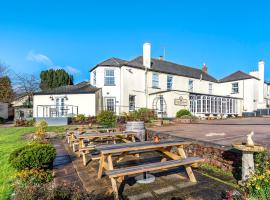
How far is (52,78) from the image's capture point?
112ft

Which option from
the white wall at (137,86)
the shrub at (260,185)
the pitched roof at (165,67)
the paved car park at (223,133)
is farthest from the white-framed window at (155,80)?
the shrub at (260,185)

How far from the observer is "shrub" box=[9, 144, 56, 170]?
4.07m

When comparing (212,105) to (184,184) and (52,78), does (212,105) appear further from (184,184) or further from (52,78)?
(52,78)

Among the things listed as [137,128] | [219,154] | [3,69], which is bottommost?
[219,154]

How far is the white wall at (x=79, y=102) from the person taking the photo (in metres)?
19.3

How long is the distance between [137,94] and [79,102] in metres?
6.49

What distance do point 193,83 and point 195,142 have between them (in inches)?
870

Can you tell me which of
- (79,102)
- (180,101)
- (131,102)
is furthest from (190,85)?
(79,102)

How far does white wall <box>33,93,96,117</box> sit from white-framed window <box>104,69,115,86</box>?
2.25 metres

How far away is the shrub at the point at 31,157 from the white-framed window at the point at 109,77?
16.1 m

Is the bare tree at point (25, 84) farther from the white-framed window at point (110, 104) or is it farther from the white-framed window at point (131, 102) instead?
the white-framed window at point (131, 102)

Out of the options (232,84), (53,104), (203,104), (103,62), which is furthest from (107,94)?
(232,84)

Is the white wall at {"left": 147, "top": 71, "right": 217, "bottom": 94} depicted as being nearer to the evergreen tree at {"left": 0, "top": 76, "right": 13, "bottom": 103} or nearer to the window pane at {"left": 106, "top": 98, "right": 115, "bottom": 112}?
the window pane at {"left": 106, "top": 98, "right": 115, "bottom": 112}

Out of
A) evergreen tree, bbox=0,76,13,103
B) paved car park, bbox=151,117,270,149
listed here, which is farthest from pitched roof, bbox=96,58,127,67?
evergreen tree, bbox=0,76,13,103
